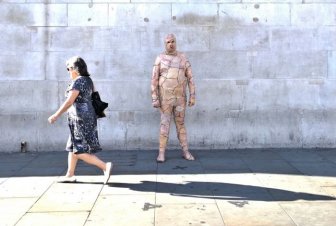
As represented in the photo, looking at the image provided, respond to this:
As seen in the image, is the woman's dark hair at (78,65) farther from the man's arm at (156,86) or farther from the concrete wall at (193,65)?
the concrete wall at (193,65)

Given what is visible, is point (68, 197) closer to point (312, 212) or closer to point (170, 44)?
point (312, 212)

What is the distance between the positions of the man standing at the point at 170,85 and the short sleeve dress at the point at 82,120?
164cm

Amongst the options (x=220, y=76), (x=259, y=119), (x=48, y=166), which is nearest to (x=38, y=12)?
(x=48, y=166)

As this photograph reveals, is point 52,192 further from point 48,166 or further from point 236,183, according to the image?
point 236,183

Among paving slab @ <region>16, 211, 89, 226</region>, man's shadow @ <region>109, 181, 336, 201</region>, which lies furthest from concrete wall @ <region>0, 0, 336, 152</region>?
paving slab @ <region>16, 211, 89, 226</region>

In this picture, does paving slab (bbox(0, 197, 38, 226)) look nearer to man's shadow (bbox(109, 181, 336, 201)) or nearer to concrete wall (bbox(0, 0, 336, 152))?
man's shadow (bbox(109, 181, 336, 201))

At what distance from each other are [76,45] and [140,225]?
4.95 m

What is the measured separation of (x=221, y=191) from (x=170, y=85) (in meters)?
2.37

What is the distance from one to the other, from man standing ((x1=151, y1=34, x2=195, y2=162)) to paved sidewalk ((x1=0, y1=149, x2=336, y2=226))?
0.80m

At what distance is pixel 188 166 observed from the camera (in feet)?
22.9

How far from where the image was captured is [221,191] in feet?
18.0

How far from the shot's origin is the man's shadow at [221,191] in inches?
206

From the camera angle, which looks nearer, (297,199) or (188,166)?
(297,199)

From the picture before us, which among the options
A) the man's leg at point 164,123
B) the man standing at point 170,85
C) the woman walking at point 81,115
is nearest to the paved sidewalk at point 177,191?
the man's leg at point 164,123
